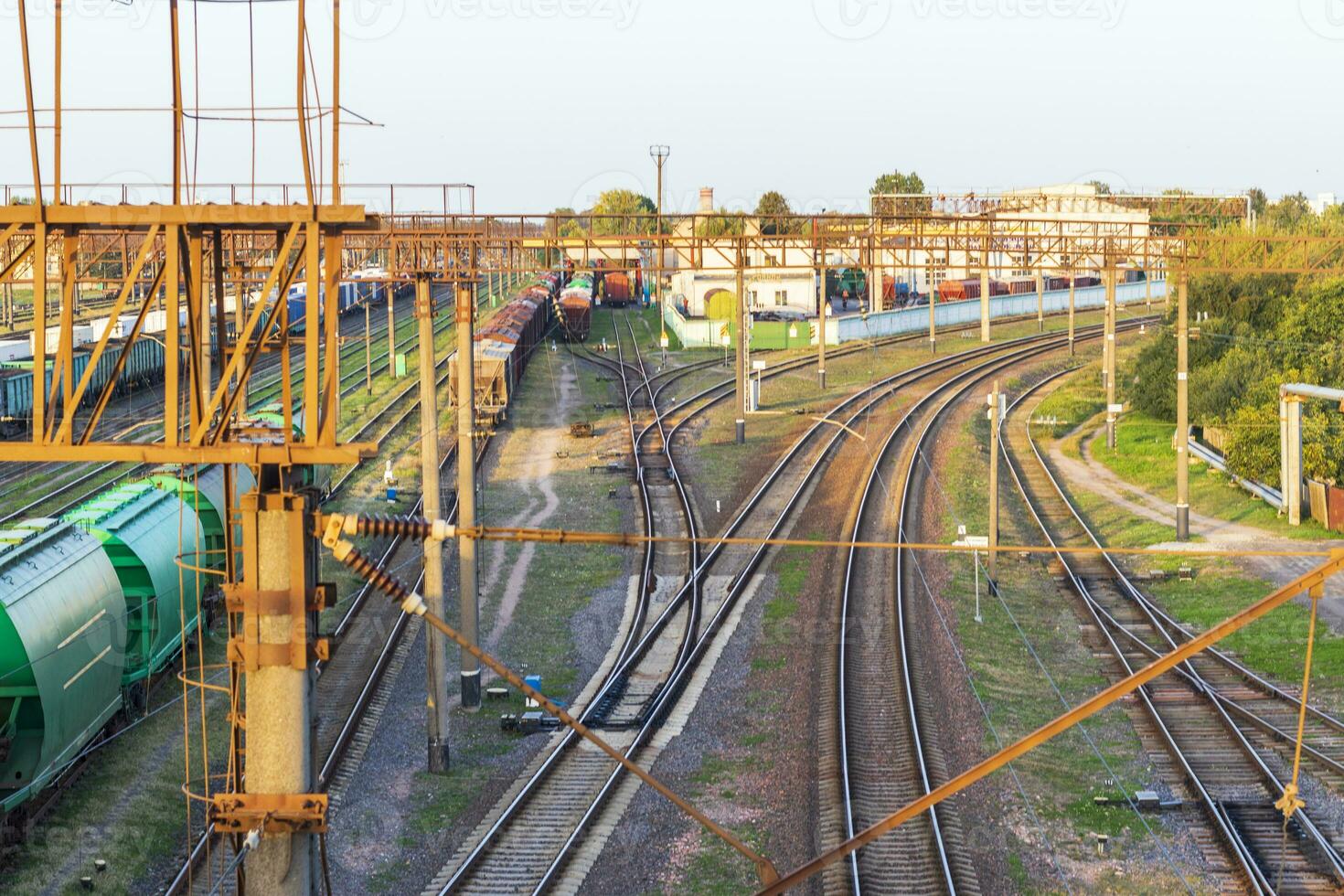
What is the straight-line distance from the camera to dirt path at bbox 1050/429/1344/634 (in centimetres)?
2920

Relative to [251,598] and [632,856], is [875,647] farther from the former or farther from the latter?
[251,598]

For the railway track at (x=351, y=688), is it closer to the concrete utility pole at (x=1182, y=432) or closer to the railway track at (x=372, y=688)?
the railway track at (x=372, y=688)

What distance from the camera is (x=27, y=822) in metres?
17.0

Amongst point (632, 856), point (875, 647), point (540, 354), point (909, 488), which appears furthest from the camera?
point (540, 354)

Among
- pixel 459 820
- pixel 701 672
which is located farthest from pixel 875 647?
Answer: pixel 459 820

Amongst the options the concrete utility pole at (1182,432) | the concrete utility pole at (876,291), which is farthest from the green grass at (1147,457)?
the concrete utility pole at (876,291)

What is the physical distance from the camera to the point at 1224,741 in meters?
20.7

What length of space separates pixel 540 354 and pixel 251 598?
57837 mm

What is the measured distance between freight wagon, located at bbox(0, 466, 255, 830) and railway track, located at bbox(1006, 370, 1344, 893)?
38.5 ft

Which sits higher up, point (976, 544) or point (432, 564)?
point (432, 564)

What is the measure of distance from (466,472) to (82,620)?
19.9 ft

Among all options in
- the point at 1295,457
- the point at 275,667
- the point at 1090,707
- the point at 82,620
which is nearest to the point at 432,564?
the point at 82,620

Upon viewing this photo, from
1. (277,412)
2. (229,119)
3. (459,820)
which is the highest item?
(229,119)

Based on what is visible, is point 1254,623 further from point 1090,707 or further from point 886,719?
point 1090,707
